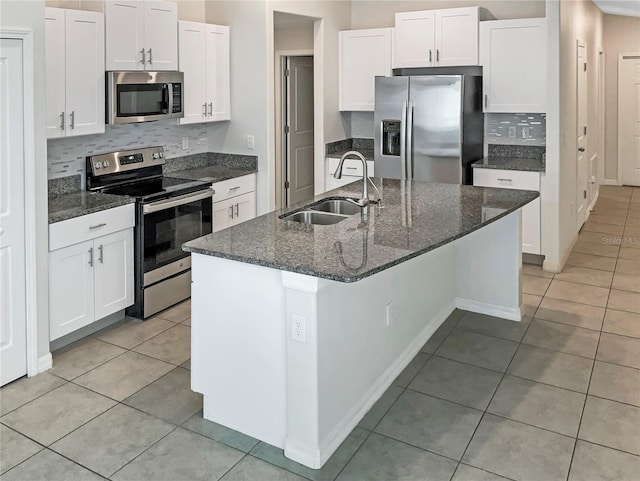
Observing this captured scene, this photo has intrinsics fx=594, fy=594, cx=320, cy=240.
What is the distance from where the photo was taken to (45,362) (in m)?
3.42

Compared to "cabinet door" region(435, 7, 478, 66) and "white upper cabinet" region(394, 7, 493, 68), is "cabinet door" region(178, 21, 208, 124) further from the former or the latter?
"cabinet door" region(435, 7, 478, 66)

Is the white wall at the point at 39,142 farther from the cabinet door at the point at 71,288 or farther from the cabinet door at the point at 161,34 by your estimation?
the cabinet door at the point at 161,34

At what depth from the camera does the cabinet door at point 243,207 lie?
521 cm

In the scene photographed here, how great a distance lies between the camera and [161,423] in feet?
9.43

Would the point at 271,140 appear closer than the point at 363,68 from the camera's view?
Yes

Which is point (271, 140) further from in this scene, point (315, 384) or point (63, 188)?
point (315, 384)

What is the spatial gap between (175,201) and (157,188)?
241mm

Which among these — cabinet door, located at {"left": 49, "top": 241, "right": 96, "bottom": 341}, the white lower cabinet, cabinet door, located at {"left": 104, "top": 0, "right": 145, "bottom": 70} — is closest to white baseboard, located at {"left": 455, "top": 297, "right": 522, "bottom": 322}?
the white lower cabinet

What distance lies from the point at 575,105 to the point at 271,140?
3044 millimetres

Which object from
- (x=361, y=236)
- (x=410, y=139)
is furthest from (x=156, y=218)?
(x=410, y=139)

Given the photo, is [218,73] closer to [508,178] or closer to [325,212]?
[325,212]

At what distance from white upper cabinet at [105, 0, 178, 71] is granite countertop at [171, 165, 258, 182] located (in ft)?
2.96

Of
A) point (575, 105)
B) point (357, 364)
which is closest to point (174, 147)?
point (357, 364)

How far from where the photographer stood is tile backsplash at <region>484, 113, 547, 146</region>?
5.67 meters
